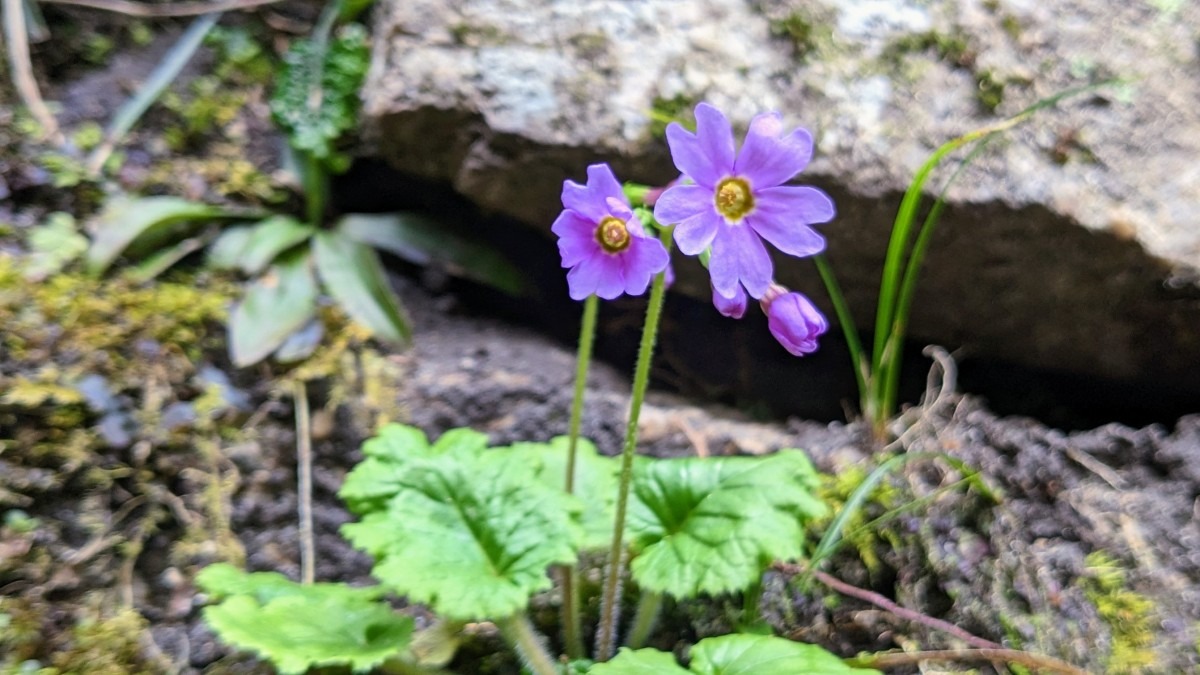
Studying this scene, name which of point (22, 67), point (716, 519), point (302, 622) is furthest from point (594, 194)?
point (22, 67)

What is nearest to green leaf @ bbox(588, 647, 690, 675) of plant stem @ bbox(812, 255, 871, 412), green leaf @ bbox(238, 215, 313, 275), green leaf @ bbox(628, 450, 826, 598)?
green leaf @ bbox(628, 450, 826, 598)

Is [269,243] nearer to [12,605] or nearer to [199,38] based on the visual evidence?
[199,38]

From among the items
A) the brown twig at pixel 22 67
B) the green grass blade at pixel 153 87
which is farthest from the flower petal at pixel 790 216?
the brown twig at pixel 22 67

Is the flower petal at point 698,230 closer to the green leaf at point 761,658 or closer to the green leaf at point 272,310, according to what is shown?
the green leaf at point 761,658

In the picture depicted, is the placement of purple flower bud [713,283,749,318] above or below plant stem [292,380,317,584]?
above

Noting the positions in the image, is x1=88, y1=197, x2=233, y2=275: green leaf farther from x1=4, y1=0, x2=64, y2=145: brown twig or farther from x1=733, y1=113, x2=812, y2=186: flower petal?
x1=733, y1=113, x2=812, y2=186: flower petal

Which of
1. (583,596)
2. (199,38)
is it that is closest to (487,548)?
(583,596)

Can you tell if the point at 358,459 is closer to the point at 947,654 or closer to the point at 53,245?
the point at 53,245
